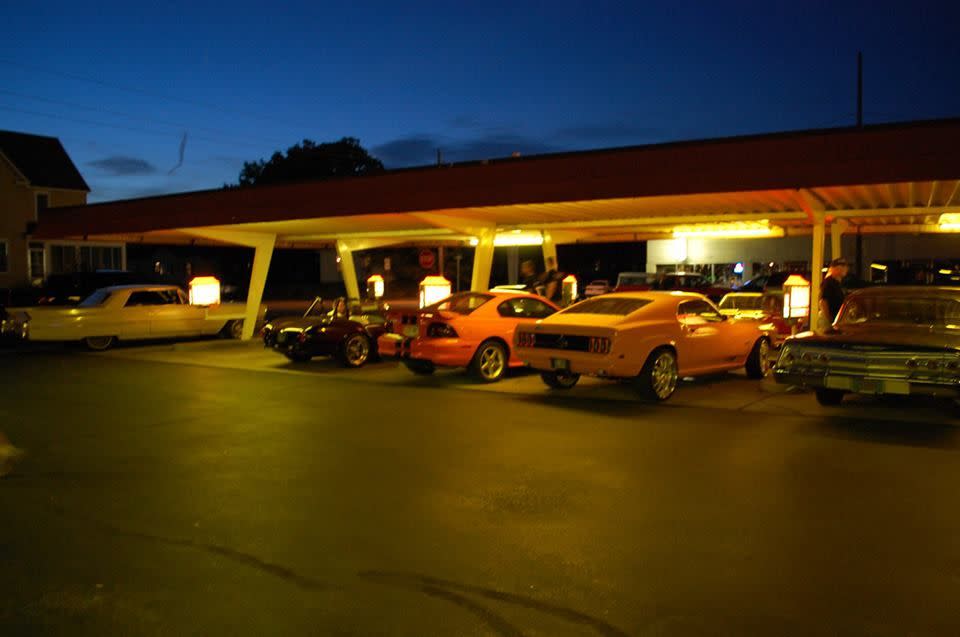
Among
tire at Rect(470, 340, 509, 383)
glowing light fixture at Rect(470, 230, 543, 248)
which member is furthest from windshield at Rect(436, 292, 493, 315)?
glowing light fixture at Rect(470, 230, 543, 248)

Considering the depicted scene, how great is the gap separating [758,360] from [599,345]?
4280mm

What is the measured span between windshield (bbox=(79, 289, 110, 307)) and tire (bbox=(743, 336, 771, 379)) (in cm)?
1391

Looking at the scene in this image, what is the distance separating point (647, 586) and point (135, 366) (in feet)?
45.6

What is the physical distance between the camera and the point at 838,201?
15.5m

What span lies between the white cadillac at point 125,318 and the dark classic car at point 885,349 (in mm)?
14744

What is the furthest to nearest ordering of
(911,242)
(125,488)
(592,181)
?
(911,242) → (592,181) → (125,488)

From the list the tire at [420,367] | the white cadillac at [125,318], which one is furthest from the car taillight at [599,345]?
the white cadillac at [125,318]

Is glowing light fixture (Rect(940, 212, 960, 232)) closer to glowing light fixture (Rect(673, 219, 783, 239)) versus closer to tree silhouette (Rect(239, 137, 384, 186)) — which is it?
glowing light fixture (Rect(673, 219, 783, 239))

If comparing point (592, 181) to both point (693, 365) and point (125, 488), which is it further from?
point (125, 488)

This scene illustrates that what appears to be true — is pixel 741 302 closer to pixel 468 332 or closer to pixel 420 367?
pixel 468 332

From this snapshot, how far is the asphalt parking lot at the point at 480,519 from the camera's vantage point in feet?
15.1

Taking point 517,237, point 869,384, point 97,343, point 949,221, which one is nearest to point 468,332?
point 869,384

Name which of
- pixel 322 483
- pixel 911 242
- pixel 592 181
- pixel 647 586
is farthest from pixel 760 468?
pixel 911 242

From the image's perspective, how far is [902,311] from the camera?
11.2 metres
